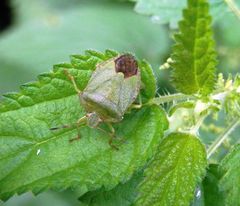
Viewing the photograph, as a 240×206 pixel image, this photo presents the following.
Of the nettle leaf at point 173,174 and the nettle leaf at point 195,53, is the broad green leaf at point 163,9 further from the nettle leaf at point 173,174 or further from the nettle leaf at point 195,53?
the nettle leaf at point 173,174

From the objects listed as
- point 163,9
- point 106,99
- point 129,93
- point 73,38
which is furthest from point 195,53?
point 73,38

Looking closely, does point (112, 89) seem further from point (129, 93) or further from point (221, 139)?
point (221, 139)

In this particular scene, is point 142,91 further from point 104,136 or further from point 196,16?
point 196,16

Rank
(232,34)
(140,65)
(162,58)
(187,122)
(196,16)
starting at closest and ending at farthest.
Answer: (196,16) → (140,65) → (187,122) → (232,34) → (162,58)

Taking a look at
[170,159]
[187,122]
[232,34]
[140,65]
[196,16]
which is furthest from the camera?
[232,34]

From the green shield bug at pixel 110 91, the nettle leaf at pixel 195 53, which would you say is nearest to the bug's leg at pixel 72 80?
the green shield bug at pixel 110 91

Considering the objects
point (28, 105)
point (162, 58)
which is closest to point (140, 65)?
point (28, 105)
